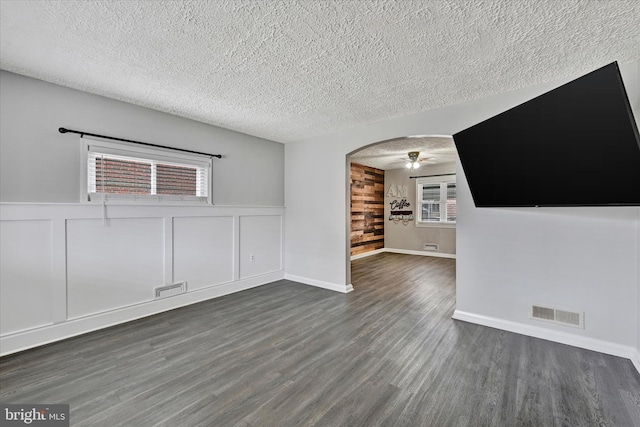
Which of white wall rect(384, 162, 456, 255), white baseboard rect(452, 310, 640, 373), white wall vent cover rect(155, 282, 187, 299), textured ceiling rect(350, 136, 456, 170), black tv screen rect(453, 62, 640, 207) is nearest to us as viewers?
black tv screen rect(453, 62, 640, 207)

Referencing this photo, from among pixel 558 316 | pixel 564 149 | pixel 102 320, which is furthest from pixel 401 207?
pixel 102 320

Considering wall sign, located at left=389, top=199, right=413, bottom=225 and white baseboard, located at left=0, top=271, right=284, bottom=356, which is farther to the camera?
wall sign, located at left=389, top=199, right=413, bottom=225

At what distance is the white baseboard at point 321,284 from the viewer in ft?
13.1

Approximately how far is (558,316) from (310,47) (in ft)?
10.2

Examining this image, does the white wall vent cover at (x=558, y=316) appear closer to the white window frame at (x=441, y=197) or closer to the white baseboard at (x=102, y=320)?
the white baseboard at (x=102, y=320)

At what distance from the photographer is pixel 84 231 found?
265 cm

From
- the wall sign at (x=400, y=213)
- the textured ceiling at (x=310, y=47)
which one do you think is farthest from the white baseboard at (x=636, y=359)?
the wall sign at (x=400, y=213)

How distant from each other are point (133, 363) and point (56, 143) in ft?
6.90

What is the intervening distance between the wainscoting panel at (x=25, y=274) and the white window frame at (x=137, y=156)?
1.56 feet

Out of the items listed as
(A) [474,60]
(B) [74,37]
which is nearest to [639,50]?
(A) [474,60]

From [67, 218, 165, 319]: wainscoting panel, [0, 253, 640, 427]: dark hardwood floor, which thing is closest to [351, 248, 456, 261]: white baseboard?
[0, 253, 640, 427]: dark hardwood floor

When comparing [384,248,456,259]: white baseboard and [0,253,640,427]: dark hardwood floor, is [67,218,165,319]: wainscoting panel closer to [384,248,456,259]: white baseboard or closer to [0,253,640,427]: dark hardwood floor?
[0,253,640,427]: dark hardwood floor

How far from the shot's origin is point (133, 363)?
212cm

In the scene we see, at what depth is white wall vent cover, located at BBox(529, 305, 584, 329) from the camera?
2391 mm
